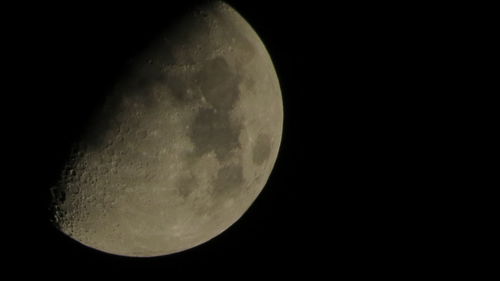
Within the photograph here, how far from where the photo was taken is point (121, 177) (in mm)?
3035

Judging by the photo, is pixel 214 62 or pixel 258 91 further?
pixel 258 91

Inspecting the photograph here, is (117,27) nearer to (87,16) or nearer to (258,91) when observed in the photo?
(87,16)

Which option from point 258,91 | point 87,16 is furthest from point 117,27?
point 258,91

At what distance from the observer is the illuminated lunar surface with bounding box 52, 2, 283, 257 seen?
2943mm

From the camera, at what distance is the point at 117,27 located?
288 centimetres

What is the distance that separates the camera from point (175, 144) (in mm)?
3004

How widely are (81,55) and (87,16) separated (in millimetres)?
235

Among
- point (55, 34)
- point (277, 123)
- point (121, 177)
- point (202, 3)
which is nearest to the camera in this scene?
point (55, 34)

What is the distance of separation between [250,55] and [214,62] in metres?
0.39

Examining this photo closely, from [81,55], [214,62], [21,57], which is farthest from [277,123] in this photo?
[21,57]

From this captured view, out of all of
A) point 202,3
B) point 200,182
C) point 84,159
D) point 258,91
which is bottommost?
point 200,182

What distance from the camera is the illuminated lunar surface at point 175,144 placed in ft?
9.66

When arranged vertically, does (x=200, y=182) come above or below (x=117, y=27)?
below

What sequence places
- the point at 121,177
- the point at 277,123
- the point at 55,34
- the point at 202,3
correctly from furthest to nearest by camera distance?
the point at 277,123
the point at 202,3
the point at 121,177
the point at 55,34
